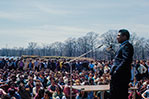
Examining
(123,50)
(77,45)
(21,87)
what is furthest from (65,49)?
(123,50)

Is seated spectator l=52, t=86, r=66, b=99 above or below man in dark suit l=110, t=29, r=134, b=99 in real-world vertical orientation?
below

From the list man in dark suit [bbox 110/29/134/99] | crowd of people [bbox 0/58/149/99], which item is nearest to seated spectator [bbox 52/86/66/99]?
crowd of people [bbox 0/58/149/99]

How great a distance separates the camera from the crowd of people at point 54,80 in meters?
8.70

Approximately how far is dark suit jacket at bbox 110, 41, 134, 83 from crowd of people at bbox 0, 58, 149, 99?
1952 mm

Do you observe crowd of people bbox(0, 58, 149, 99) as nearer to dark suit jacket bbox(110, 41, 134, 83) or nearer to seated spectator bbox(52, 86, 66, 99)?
seated spectator bbox(52, 86, 66, 99)

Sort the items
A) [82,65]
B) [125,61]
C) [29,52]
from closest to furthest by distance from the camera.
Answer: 1. [125,61]
2. [82,65]
3. [29,52]

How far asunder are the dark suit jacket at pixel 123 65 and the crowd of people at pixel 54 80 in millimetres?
1952

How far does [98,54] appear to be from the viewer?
84.7 metres

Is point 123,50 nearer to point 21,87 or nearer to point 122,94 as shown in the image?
point 122,94

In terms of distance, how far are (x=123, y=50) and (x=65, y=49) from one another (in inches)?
3356

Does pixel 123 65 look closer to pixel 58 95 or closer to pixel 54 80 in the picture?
pixel 58 95

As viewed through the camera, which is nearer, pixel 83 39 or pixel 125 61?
pixel 125 61

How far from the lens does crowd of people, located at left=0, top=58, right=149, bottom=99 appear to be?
870cm

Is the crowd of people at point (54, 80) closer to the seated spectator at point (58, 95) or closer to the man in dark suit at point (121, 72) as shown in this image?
the seated spectator at point (58, 95)
